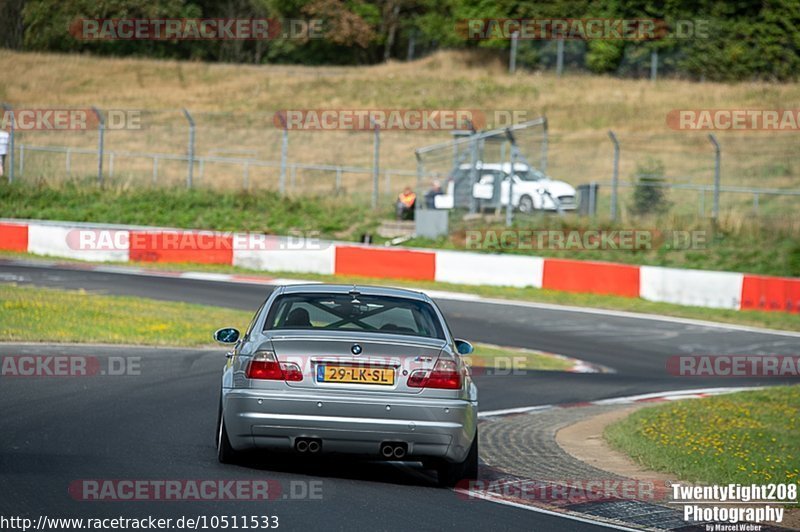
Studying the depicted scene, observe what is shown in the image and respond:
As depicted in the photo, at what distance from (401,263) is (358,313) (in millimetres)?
19421

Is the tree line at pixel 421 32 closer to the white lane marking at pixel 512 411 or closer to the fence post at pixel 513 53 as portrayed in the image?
the fence post at pixel 513 53

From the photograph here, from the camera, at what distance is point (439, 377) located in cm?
796

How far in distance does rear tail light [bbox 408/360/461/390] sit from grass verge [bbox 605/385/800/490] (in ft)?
8.35

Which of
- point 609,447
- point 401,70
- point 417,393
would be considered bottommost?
point 609,447

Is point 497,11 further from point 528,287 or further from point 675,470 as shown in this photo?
point 675,470

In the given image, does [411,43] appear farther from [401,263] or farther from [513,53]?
[401,263]

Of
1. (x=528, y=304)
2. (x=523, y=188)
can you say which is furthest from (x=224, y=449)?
(x=523, y=188)

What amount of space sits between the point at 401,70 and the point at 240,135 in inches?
790

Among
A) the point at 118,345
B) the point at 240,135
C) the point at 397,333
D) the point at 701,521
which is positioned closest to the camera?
the point at 701,521

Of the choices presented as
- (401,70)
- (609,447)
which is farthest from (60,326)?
(401,70)

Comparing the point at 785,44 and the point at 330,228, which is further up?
the point at 785,44

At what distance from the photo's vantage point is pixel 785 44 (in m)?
60.6

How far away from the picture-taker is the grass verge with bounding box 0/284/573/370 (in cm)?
1681

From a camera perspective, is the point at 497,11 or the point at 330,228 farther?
the point at 497,11
